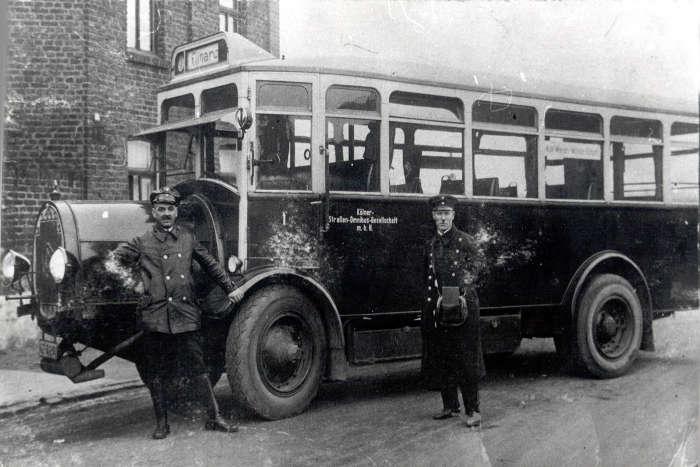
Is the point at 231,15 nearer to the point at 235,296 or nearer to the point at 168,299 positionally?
the point at 235,296

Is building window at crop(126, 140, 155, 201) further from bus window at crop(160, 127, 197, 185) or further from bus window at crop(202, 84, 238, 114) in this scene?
bus window at crop(202, 84, 238, 114)

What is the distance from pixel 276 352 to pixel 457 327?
4.69 ft

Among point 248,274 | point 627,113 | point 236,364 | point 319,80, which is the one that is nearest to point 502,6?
point 319,80

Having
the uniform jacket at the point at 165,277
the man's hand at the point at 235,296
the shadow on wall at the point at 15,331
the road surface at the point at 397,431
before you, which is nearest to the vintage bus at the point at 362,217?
the man's hand at the point at 235,296

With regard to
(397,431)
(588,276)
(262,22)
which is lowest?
(397,431)

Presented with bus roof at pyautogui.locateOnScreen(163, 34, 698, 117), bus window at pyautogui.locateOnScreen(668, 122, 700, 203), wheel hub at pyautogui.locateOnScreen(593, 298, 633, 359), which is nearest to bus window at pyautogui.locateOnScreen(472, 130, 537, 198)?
bus roof at pyautogui.locateOnScreen(163, 34, 698, 117)

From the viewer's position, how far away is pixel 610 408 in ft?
20.4

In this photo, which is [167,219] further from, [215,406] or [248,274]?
[215,406]

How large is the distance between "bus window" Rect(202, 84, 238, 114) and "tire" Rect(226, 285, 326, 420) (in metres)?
1.65

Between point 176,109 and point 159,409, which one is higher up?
point 176,109

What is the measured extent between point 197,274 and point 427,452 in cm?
217

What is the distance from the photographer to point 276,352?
5703mm

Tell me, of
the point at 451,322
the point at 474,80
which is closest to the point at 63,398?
the point at 451,322

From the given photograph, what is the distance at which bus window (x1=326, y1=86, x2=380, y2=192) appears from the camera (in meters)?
6.10
